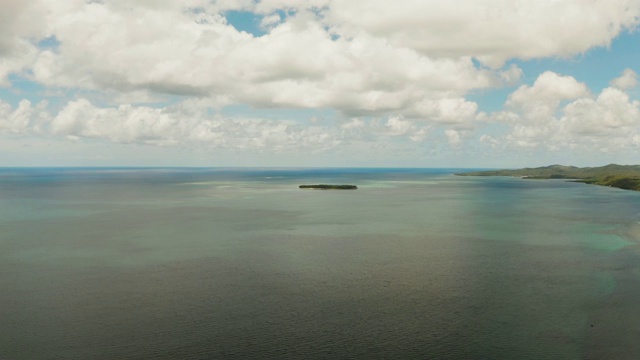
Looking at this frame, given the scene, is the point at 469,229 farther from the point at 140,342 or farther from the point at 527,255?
the point at 140,342

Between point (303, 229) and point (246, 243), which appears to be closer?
point (246, 243)

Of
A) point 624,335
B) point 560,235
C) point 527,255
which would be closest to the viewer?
point 624,335

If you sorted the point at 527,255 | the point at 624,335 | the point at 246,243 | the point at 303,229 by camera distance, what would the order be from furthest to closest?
1. the point at 303,229
2. the point at 246,243
3. the point at 527,255
4. the point at 624,335

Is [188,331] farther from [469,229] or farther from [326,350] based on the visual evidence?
[469,229]

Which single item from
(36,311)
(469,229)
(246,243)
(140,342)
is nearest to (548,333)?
(140,342)

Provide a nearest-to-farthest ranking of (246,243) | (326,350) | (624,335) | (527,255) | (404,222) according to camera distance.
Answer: (326,350) → (624,335) → (527,255) → (246,243) → (404,222)

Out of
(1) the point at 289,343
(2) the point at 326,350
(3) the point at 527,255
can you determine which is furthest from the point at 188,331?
(3) the point at 527,255
